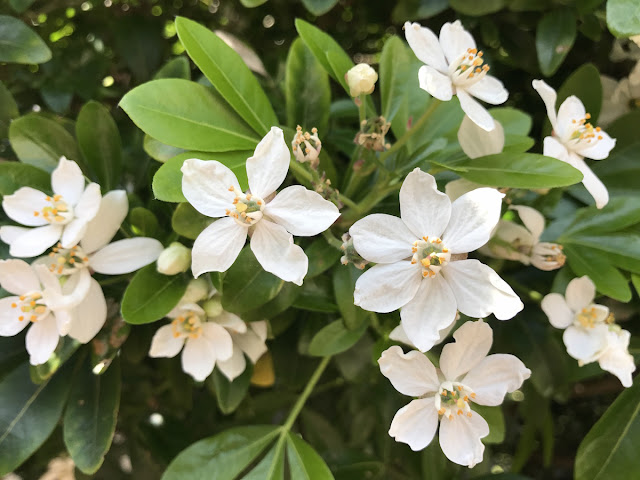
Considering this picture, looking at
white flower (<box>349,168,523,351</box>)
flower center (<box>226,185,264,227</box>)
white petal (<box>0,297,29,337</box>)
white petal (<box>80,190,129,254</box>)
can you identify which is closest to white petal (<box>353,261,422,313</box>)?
white flower (<box>349,168,523,351</box>)

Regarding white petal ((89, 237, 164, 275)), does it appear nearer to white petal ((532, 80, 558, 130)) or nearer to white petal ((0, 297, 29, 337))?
white petal ((0, 297, 29, 337))

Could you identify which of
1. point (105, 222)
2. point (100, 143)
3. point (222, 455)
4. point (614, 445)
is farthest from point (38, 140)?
point (614, 445)

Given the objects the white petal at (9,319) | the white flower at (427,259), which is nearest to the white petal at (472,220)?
the white flower at (427,259)

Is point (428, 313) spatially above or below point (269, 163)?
below

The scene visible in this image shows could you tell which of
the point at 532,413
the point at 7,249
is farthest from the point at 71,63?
the point at 532,413

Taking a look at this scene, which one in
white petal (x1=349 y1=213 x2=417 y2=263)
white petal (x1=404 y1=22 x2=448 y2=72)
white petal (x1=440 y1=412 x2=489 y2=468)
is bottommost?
white petal (x1=440 y1=412 x2=489 y2=468)

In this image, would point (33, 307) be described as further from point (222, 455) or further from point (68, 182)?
point (222, 455)

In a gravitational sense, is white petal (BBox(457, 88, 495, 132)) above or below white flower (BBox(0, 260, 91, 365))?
above
